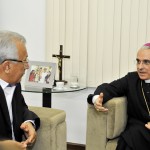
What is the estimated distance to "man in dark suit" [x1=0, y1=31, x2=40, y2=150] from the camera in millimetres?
1842

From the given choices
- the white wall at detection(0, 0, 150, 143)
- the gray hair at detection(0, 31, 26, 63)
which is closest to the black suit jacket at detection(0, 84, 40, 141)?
the gray hair at detection(0, 31, 26, 63)

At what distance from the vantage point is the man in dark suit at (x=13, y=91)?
6.04ft

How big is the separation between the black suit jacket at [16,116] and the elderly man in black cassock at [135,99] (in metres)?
0.59

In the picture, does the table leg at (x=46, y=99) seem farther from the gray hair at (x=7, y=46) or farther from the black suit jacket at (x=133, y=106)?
the gray hair at (x=7, y=46)

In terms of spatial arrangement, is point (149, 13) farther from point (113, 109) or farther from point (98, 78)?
point (113, 109)

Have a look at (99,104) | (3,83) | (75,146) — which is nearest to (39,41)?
(75,146)

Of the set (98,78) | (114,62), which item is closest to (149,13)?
(114,62)

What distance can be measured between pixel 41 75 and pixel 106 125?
0.87m

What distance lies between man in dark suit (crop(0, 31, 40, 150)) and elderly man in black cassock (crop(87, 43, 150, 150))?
648 millimetres

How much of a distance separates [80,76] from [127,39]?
2.22ft

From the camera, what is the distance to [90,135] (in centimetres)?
253

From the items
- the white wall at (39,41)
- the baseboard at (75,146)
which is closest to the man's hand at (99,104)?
the white wall at (39,41)

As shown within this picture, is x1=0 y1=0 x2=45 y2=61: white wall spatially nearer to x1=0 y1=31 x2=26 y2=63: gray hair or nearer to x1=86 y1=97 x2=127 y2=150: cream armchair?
x1=86 y1=97 x2=127 y2=150: cream armchair

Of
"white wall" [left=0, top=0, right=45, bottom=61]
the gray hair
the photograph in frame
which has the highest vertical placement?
"white wall" [left=0, top=0, right=45, bottom=61]
